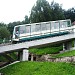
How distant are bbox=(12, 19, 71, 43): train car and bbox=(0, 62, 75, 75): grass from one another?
6.44m

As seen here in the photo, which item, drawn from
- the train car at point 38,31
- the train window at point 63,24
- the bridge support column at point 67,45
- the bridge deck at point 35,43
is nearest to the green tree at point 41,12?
the train window at point 63,24

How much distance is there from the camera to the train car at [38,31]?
33844 mm

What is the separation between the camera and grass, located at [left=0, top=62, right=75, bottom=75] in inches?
883

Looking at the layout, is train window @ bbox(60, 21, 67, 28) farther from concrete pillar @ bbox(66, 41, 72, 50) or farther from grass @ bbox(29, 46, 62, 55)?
grass @ bbox(29, 46, 62, 55)

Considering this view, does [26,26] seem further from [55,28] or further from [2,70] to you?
[2,70]

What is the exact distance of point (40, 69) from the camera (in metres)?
24.2

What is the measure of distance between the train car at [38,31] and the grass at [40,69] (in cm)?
644

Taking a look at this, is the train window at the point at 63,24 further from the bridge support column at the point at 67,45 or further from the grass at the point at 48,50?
the grass at the point at 48,50

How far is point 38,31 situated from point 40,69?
11611 mm

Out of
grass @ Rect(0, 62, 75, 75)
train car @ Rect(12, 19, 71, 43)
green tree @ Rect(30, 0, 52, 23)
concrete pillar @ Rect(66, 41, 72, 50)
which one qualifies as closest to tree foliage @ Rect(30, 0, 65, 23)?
green tree @ Rect(30, 0, 52, 23)

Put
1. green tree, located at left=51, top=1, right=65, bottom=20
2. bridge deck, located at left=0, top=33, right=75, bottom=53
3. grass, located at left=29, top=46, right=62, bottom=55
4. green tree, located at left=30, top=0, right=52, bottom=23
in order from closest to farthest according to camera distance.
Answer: bridge deck, located at left=0, top=33, right=75, bottom=53 → grass, located at left=29, top=46, right=62, bottom=55 → green tree, located at left=30, top=0, right=52, bottom=23 → green tree, located at left=51, top=1, right=65, bottom=20

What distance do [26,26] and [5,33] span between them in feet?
94.5

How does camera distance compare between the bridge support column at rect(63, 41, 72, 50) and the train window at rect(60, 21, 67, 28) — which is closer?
the bridge support column at rect(63, 41, 72, 50)

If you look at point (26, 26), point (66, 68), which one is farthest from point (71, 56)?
point (26, 26)
